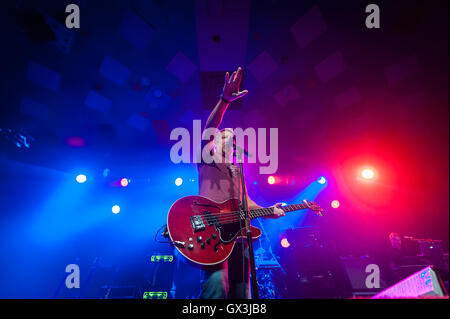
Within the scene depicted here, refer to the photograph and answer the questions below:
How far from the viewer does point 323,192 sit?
689 centimetres

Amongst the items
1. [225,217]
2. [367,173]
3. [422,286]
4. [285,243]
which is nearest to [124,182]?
[225,217]

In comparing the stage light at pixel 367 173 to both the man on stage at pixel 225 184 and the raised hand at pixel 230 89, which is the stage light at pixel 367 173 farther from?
the raised hand at pixel 230 89

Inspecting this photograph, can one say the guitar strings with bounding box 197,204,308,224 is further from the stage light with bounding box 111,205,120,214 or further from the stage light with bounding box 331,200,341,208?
the stage light with bounding box 331,200,341,208

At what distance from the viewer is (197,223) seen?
196 centimetres

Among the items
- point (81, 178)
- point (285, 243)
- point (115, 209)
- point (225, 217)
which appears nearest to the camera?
point (225, 217)

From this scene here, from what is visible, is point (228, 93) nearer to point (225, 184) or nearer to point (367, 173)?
point (225, 184)

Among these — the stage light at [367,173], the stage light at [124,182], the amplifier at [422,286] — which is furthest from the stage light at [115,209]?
the stage light at [367,173]

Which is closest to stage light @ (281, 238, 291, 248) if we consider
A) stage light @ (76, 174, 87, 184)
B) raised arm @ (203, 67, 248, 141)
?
raised arm @ (203, 67, 248, 141)

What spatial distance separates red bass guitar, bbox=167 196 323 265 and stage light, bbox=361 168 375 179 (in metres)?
5.93

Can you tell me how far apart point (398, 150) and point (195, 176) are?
21.3 ft

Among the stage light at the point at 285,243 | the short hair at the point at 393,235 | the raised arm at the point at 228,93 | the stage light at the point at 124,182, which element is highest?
the stage light at the point at 124,182

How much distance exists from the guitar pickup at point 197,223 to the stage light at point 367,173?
6.62m

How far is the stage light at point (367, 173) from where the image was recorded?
20.9 feet
